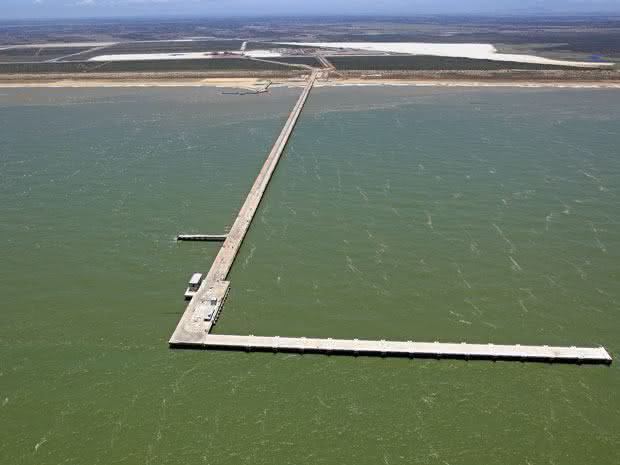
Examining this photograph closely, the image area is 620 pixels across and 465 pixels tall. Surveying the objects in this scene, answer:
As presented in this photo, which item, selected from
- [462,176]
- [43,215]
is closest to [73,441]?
[43,215]

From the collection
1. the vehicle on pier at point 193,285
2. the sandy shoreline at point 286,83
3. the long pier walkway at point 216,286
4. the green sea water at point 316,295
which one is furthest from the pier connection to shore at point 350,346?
the sandy shoreline at point 286,83

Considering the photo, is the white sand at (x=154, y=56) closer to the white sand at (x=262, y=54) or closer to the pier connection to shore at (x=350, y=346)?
the white sand at (x=262, y=54)

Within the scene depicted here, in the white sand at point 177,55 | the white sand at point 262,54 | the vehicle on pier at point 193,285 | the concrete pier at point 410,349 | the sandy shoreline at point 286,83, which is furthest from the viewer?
the white sand at point 262,54

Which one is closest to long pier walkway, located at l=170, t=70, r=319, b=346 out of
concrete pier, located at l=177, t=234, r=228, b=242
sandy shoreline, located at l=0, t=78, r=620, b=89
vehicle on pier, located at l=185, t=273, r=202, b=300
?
vehicle on pier, located at l=185, t=273, r=202, b=300

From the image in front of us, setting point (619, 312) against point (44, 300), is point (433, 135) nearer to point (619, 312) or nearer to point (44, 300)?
point (619, 312)

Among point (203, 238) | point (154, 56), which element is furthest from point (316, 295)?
point (154, 56)

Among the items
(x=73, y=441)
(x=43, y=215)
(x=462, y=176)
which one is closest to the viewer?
(x=73, y=441)

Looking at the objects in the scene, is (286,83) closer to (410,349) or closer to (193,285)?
(193,285)

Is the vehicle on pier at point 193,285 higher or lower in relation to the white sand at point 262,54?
lower
